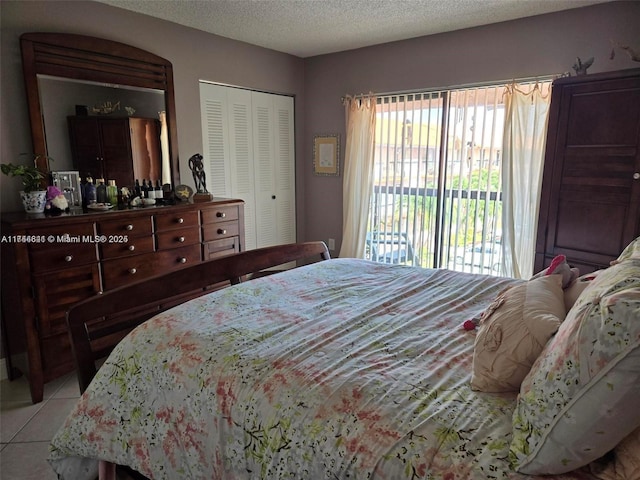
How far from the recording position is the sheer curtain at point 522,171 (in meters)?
3.25

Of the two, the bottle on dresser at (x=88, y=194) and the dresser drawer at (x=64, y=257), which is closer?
the dresser drawer at (x=64, y=257)

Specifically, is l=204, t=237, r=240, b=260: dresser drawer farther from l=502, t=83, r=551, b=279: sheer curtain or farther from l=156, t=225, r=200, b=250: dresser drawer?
l=502, t=83, r=551, b=279: sheer curtain

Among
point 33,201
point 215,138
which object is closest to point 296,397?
point 33,201

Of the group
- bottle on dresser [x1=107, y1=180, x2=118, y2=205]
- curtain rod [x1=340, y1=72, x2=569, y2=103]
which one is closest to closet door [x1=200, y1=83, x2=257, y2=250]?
bottle on dresser [x1=107, y1=180, x2=118, y2=205]

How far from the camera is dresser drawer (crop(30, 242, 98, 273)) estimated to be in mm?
2262

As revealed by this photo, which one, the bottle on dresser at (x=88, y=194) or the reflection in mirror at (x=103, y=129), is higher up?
the reflection in mirror at (x=103, y=129)

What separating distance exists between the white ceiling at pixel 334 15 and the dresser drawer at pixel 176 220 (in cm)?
151

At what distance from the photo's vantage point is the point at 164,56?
3322mm

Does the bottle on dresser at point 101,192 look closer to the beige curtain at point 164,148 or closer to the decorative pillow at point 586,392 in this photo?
the beige curtain at point 164,148

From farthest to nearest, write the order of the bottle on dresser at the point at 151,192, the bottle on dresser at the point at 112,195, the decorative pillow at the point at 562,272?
the bottle on dresser at the point at 151,192
the bottle on dresser at the point at 112,195
the decorative pillow at the point at 562,272

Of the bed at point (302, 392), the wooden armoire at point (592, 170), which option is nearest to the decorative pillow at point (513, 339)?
the bed at point (302, 392)

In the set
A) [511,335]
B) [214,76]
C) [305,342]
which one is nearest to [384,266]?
[305,342]

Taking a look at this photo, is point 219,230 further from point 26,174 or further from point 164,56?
point 164,56

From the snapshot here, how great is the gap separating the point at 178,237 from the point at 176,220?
0.41ft
